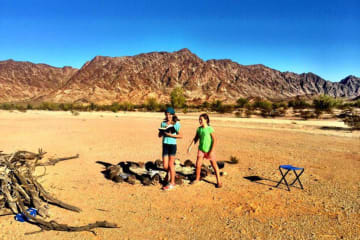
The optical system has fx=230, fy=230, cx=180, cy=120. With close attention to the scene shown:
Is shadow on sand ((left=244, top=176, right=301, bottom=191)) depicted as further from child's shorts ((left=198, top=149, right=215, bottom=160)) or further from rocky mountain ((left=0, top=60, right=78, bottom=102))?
rocky mountain ((left=0, top=60, right=78, bottom=102))

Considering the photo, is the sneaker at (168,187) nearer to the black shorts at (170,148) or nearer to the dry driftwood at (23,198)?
the black shorts at (170,148)

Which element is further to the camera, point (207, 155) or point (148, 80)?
point (148, 80)

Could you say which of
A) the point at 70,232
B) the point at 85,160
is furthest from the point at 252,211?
the point at 85,160

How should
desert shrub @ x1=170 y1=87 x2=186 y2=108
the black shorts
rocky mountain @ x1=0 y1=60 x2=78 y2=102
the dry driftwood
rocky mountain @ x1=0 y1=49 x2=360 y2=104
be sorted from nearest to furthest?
the dry driftwood, the black shorts, desert shrub @ x1=170 y1=87 x2=186 y2=108, rocky mountain @ x1=0 y1=49 x2=360 y2=104, rocky mountain @ x1=0 y1=60 x2=78 y2=102

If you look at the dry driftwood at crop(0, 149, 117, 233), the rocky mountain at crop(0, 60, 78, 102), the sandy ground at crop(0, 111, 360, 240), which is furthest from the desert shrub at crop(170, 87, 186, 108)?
the rocky mountain at crop(0, 60, 78, 102)

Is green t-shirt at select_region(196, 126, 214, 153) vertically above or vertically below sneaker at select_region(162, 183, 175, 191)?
above

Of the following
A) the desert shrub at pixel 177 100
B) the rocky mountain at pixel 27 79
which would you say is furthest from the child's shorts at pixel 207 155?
the rocky mountain at pixel 27 79

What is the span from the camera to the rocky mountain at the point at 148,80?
11638 centimetres

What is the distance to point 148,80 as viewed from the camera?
133 metres

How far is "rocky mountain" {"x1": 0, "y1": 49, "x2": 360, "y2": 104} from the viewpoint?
116375mm

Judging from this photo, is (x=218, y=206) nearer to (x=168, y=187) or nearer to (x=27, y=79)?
(x=168, y=187)

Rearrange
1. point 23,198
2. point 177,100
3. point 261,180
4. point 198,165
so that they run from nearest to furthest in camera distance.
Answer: point 23,198 → point 198,165 → point 261,180 → point 177,100

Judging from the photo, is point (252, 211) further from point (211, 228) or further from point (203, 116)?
point (203, 116)

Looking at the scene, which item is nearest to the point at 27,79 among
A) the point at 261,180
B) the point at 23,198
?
the point at 23,198
